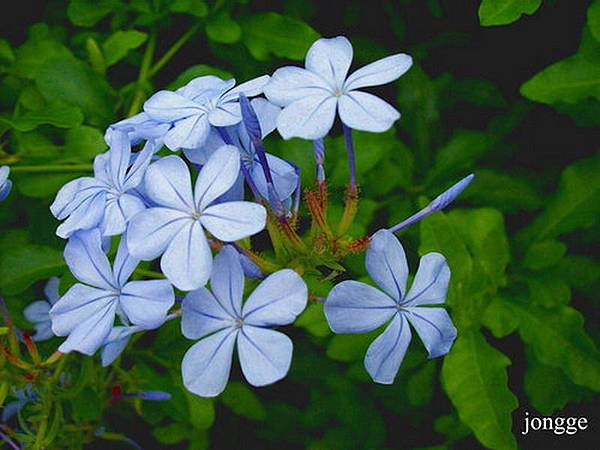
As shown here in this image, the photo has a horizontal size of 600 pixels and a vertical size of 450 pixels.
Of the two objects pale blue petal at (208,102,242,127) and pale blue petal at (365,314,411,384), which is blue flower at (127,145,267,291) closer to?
pale blue petal at (208,102,242,127)

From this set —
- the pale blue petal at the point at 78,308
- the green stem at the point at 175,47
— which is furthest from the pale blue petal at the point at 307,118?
the green stem at the point at 175,47

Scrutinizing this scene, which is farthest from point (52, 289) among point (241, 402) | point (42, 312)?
point (241, 402)

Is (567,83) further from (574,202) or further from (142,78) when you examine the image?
(142,78)

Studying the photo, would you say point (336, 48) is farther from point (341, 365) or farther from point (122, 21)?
point (341, 365)

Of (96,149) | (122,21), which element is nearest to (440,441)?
(96,149)


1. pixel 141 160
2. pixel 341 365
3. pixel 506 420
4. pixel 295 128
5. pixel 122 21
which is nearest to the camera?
pixel 295 128

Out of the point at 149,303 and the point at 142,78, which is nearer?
the point at 149,303

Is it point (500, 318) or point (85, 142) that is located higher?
point (85, 142)
